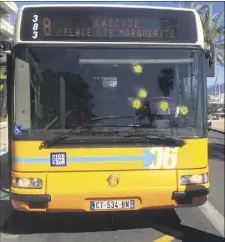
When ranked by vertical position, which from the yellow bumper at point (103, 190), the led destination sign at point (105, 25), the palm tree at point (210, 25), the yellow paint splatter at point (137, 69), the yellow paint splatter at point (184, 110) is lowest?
the yellow bumper at point (103, 190)

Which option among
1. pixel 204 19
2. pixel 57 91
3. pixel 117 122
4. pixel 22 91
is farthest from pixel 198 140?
pixel 204 19

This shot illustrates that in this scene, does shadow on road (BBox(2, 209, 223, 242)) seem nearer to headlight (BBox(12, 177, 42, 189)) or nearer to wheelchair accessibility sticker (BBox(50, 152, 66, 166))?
headlight (BBox(12, 177, 42, 189))

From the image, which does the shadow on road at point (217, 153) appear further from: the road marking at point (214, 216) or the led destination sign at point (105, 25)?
the led destination sign at point (105, 25)

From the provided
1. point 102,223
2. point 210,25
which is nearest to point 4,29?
point 210,25

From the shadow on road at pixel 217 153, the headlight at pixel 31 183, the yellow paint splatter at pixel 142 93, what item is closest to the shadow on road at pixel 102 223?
the headlight at pixel 31 183

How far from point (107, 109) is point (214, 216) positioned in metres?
2.60

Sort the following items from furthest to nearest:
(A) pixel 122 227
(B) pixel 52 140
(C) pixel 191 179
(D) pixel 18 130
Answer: (A) pixel 122 227
(C) pixel 191 179
(D) pixel 18 130
(B) pixel 52 140

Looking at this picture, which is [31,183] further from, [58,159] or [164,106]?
[164,106]

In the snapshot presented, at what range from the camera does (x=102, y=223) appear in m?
6.68

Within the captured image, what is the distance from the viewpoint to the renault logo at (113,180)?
5527 millimetres

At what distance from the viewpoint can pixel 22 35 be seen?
5.60 metres

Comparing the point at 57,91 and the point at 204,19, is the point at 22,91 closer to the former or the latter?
the point at 57,91

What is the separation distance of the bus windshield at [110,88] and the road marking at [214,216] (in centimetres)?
151

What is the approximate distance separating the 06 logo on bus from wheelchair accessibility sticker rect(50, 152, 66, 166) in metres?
1.05
